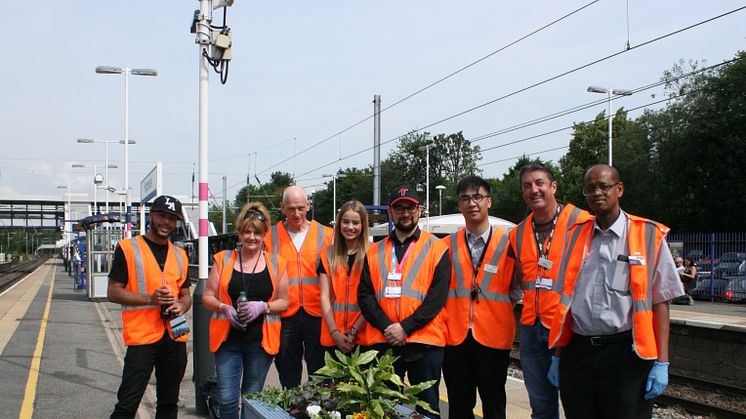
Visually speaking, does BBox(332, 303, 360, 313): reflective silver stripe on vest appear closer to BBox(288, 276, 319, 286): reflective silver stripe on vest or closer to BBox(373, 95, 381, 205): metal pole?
BBox(288, 276, 319, 286): reflective silver stripe on vest

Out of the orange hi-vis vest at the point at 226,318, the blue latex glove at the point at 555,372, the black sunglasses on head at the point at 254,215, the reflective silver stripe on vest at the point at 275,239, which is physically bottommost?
the blue latex glove at the point at 555,372

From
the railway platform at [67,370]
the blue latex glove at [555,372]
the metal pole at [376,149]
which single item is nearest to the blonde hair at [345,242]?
the blue latex glove at [555,372]

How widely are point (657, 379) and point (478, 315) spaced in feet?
4.36

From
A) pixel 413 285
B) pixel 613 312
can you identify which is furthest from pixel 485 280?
pixel 613 312

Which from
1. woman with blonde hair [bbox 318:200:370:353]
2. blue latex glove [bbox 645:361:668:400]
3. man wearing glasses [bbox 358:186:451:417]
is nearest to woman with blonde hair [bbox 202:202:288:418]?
woman with blonde hair [bbox 318:200:370:353]

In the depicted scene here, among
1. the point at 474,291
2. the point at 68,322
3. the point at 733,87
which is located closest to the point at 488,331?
the point at 474,291

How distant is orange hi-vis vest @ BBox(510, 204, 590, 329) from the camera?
424 cm

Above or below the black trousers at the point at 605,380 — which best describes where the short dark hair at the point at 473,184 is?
above

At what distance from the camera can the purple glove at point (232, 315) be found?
4602 mm

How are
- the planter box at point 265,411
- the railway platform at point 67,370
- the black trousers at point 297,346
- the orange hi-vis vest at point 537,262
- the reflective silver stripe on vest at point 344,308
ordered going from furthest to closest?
the railway platform at point 67,370 → the black trousers at point 297,346 → the reflective silver stripe on vest at point 344,308 → the orange hi-vis vest at point 537,262 → the planter box at point 265,411

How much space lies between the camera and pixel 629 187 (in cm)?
4359

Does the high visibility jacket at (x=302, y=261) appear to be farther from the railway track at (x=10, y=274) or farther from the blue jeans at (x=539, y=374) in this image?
the railway track at (x=10, y=274)

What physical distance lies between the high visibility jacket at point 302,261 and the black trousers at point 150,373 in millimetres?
821

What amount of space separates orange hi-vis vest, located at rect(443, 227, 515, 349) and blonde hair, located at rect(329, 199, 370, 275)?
670 mm
